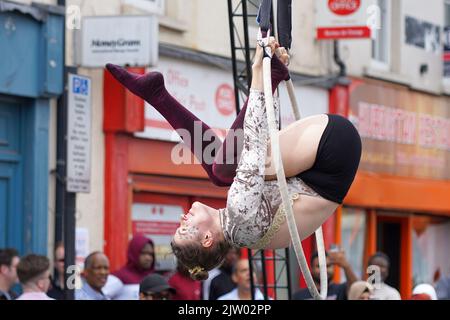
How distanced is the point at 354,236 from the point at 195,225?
12.2 metres

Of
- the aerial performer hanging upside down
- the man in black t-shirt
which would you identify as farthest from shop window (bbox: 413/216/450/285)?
the aerial performer hanging upside down

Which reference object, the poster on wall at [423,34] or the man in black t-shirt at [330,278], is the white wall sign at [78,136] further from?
the poster on wall at [423,34]

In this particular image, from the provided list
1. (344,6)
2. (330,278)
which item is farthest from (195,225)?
(344,6)

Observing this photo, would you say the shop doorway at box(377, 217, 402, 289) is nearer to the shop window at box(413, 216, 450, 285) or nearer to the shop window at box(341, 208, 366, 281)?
the shop window at box(413, 216, 450, 285)

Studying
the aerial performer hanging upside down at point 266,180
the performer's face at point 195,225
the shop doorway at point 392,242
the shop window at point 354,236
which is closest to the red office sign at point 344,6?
the shop window at point 354,236

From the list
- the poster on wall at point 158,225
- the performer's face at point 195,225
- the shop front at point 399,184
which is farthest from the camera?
the shop front at point 399,184

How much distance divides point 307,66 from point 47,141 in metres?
5.52

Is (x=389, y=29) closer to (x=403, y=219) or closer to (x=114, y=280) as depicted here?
(x=403, y=219)

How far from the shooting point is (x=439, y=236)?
21516mm

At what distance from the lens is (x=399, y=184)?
64.7ft

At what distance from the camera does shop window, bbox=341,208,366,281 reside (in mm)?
18766

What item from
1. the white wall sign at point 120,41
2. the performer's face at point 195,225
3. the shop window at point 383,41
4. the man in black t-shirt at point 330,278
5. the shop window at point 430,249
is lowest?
the shop window at point 430,249

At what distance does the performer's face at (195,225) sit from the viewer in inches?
278

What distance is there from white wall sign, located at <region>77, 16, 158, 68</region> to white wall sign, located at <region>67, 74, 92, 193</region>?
147cm
